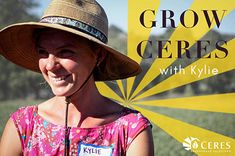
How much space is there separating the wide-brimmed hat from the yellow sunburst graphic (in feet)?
3.10

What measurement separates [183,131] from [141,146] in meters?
1.16

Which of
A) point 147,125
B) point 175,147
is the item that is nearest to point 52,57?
point 147,125

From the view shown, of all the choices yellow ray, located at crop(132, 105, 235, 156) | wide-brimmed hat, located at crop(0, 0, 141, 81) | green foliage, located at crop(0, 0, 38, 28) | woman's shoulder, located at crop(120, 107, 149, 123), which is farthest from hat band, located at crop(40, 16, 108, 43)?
green foliage, located at crop(0, 0, 38, 28)

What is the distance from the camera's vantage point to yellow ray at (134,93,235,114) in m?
2.34

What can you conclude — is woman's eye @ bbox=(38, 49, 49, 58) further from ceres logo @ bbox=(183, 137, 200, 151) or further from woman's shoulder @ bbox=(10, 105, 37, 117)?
ceres logo @ bbox=(183, 137, 200, 151)

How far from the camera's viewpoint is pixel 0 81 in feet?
8.25

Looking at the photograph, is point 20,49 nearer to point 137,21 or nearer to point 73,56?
point 73,56

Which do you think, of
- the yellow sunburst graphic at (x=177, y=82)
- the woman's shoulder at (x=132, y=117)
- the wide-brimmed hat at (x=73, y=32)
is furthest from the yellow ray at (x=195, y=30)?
the woman's shoulder at (x=132, y=117)

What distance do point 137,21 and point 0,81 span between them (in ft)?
2.79

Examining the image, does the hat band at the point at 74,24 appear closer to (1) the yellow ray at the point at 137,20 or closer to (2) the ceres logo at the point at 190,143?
(1) the yellow ray at the point at 137,20

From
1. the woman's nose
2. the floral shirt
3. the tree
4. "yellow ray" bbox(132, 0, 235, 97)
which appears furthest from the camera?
the tree

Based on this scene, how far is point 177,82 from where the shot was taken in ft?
7.61

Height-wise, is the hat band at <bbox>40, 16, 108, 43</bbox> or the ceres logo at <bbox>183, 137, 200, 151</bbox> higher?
the hat band at <bbox>40, 16, 108, 43</bbox>

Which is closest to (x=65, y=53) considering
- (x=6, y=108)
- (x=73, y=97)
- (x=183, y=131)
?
(x=73, y=97)
